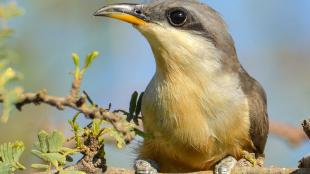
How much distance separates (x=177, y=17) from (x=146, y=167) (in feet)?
4.70

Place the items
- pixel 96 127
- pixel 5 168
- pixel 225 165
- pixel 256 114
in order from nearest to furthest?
pixel 5 168, pixel 96 127, pixel 225 165, pixel 256 114

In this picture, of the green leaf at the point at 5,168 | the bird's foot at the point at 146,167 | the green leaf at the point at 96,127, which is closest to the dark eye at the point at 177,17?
the bird's foot at the point at 146,167

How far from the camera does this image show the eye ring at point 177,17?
604 centimetres

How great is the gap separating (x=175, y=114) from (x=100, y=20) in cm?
333

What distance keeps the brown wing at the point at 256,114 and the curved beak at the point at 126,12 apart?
1279mm

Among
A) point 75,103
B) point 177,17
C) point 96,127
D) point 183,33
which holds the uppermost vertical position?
point 177,17

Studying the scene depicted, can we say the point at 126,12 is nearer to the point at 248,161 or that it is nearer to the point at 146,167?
the point at 146,167

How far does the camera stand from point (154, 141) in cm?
593

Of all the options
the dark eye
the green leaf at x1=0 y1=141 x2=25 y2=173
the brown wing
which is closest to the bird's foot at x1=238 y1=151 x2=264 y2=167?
the brown wing

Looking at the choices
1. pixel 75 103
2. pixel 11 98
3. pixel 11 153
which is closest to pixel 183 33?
pixel 11 153

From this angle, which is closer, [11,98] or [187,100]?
[11,98]

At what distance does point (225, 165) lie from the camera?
18.6 feet

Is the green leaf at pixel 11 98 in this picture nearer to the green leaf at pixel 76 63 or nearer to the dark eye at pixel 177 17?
the green leaf at pixel 76 63

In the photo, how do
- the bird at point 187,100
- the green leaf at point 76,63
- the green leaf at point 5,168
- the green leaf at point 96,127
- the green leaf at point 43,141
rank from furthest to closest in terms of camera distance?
1. the bird at point 187,100
2. the green leaf at point 96,127
3. the green leaf at point 43,141
4. the green leaf at point 5,168
5. the green leaf at point 76,63
